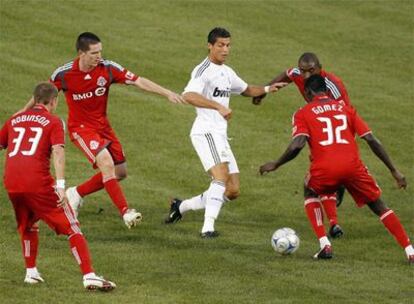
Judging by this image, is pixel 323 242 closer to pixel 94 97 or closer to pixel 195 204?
pixel 195 204

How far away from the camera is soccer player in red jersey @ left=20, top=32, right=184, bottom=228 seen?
17.2m

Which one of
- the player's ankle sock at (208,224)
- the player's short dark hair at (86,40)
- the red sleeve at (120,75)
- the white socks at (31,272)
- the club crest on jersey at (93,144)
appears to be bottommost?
the white socks at (31,272)

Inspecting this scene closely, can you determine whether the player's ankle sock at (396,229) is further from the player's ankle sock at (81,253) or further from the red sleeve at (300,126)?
the player's ankle sock at (81,253)

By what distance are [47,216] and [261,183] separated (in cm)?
844

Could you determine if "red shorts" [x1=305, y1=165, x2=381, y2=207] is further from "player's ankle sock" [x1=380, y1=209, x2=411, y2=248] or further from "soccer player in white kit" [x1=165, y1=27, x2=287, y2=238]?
"soccer player in white kit" [x1=165, y1=27, x2=287, y2=238]

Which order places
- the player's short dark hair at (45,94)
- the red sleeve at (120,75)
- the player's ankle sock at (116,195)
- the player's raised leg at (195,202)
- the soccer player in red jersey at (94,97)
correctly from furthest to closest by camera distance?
the player's raised leg at (195,202) < the red sleeve at (120,75) < the soccer player in red jersey at (94,97) < the player's ankle sock at (116,195) < the player's short dark hair at (45,94)

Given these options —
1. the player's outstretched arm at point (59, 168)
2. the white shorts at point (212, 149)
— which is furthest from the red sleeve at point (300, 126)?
the player's outstretched arm at point (59, 168)

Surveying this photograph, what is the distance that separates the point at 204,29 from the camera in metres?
32.4

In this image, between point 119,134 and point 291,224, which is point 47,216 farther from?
point 119,134

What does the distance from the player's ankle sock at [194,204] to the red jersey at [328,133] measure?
2809 millimetres

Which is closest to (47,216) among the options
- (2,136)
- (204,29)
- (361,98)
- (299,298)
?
(2,136)

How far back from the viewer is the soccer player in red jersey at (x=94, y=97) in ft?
56.4

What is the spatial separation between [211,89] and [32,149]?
4680mm

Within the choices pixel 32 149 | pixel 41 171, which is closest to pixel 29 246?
pixel 41 171
